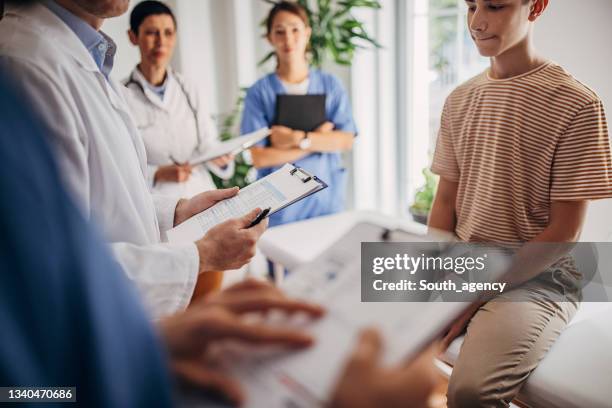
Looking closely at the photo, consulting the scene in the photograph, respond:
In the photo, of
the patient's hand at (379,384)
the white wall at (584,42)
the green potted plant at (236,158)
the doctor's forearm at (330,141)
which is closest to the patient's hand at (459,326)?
the white wall at (584,42)

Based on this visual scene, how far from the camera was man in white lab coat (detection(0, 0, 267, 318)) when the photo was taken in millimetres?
745

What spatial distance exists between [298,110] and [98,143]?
55.4 inches

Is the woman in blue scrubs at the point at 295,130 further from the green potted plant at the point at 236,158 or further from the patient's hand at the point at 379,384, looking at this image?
the patient's hand at the point at 379,384

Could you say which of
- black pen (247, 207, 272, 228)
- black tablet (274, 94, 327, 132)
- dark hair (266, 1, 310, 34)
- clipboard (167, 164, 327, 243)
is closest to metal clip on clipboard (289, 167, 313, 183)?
clipboard (167, 164, 327, 243)

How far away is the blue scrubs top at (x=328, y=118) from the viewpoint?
2182 mm

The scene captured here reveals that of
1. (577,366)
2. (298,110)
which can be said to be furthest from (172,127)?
(577,366)

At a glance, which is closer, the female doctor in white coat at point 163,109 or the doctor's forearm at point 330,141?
the female doctor in white coat at point 163,109

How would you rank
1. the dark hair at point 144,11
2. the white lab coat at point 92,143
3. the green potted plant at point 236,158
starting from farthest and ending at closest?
the green potted plant at point 236,158 → the dark hair at point 144,11 → the white lab coat at point 92,143

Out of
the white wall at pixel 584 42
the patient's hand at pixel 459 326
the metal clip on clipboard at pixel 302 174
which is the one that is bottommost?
the patient's hand at pixel 459 326

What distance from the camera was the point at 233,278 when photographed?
8.65 feet

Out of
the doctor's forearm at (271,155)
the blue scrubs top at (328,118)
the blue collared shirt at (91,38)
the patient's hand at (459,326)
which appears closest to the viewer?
the blue collared shirt at (91,38)

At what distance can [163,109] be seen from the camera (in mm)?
1982

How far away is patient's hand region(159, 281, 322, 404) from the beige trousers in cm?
72

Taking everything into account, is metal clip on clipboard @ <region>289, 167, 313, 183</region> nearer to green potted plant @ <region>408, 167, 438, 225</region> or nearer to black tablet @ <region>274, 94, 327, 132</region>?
black tablet @ <region>274, 94, 327, 132</region>
